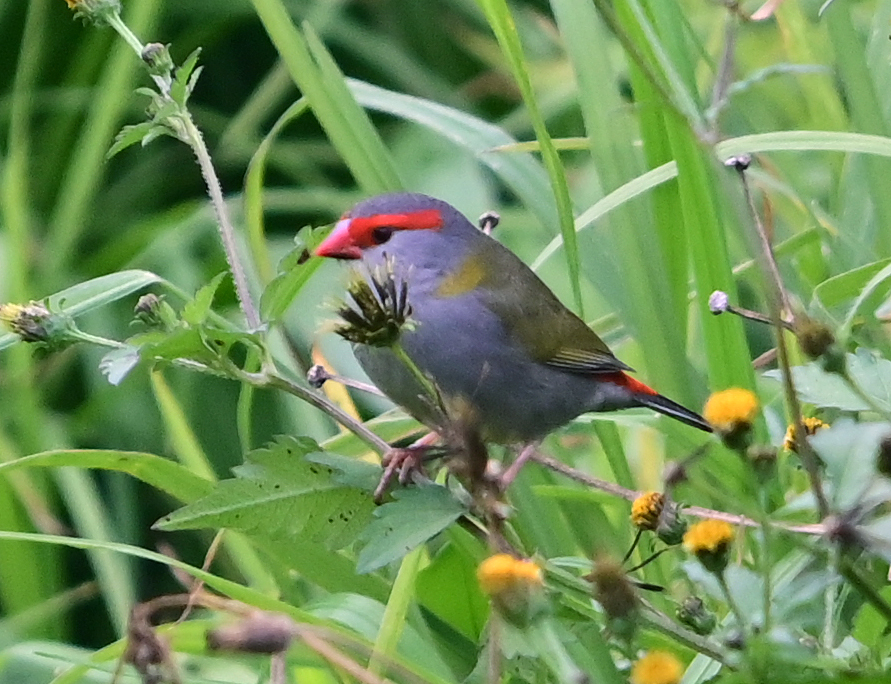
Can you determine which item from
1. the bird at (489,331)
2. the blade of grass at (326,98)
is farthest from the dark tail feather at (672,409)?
the blade of grass at (326,98)

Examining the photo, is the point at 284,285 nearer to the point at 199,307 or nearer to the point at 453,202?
the point at 199,307

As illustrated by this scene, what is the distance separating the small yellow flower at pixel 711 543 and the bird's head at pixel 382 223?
0.77m

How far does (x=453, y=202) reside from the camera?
2988mm

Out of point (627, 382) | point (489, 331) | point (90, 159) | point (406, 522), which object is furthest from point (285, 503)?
point (90, 159)

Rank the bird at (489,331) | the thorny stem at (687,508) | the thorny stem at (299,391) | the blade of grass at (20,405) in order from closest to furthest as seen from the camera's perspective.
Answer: the thorny stem at (687,508), the thorny stem at (299,391), the bird at (489,331), the blade of grass at (20,405)

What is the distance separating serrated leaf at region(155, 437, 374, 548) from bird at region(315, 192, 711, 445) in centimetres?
38

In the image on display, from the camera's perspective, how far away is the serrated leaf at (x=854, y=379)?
98cm

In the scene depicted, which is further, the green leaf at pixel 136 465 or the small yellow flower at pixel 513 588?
the green leaf at pixel 136 465

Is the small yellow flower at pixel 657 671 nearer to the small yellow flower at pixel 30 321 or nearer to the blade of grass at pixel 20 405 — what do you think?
the small yellow flower at pixel 30 321

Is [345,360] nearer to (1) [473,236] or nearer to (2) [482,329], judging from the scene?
(1) [473,236]

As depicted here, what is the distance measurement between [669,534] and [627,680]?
10.1 inches

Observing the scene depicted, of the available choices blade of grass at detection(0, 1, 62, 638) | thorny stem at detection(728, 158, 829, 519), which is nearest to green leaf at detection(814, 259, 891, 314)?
thorny stem at detection(728, 158, 829, 519)

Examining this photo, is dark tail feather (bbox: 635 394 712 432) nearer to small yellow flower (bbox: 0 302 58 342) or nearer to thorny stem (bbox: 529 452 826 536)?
thorny stem (bbox: 529 452 826 536)

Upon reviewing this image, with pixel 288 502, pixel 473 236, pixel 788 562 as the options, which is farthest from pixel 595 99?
pixel 288 502
